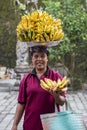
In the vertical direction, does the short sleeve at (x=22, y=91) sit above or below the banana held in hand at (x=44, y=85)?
below

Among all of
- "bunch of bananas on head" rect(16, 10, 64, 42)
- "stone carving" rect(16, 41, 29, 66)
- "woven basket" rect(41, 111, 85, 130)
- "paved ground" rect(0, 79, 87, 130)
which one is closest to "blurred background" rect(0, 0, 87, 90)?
"stone carving" rect(16, 41, 29, 66)

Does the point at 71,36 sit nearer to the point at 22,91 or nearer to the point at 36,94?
the point at 22,91

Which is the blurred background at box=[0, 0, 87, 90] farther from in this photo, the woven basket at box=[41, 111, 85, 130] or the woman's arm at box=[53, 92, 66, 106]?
the woven basket at box=[41, 111, 85, 130]

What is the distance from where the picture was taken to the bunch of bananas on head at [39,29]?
3719mm

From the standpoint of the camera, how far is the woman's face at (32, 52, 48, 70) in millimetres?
3664

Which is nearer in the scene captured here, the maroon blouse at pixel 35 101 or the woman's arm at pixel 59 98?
the woman's arm at pixel 59 98

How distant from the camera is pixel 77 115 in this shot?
3.20 meters

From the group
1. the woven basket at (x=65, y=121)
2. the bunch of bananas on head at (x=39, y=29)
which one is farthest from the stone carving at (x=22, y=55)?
the woven basket at (x=65, y=121)

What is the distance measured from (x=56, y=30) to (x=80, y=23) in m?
12.0

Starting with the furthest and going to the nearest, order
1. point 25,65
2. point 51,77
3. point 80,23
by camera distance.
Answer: point 25,65
point 80,23
point 51,77

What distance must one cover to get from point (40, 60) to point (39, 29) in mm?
288

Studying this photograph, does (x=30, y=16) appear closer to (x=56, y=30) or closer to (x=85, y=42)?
(x=56, y=30)

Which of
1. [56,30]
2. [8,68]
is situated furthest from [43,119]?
[8,68]

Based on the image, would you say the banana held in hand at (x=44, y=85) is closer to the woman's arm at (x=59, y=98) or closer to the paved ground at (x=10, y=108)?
the woman's arm at (x=59, y=98)
